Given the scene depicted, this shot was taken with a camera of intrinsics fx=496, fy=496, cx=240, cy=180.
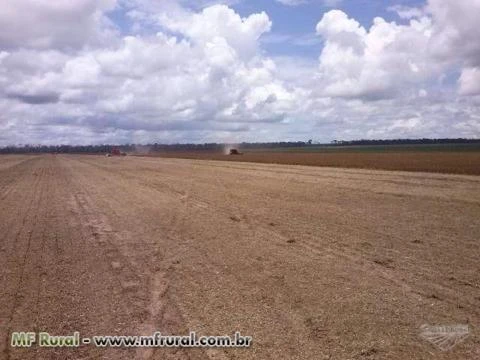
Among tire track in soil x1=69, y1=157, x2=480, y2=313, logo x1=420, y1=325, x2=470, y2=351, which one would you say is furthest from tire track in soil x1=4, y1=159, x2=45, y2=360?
tire track in soil x1=69, y1=157, x2=480, y2=313

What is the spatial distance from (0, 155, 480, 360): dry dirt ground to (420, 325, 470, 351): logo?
8 cm

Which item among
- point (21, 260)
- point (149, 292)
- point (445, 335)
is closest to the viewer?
point (445, 335)

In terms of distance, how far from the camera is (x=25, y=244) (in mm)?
10992

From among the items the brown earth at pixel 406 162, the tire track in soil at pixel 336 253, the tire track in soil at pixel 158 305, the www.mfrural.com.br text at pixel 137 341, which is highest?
the brown earth at pixel 406 162

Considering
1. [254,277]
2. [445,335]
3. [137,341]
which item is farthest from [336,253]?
[137,341]

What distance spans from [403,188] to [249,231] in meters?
11.6

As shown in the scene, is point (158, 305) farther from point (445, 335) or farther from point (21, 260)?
point (21, 260)

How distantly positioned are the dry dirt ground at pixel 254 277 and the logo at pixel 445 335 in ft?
0.28

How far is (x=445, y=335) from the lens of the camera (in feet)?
18.0

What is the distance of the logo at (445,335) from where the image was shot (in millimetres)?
5270

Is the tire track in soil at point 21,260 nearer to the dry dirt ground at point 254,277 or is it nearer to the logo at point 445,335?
the dry dirt ground at point 254,277

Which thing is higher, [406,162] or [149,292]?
[406,162]

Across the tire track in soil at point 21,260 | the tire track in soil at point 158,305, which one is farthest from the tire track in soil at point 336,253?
the tire track in soil at point 21,260

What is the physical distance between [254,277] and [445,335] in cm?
318
